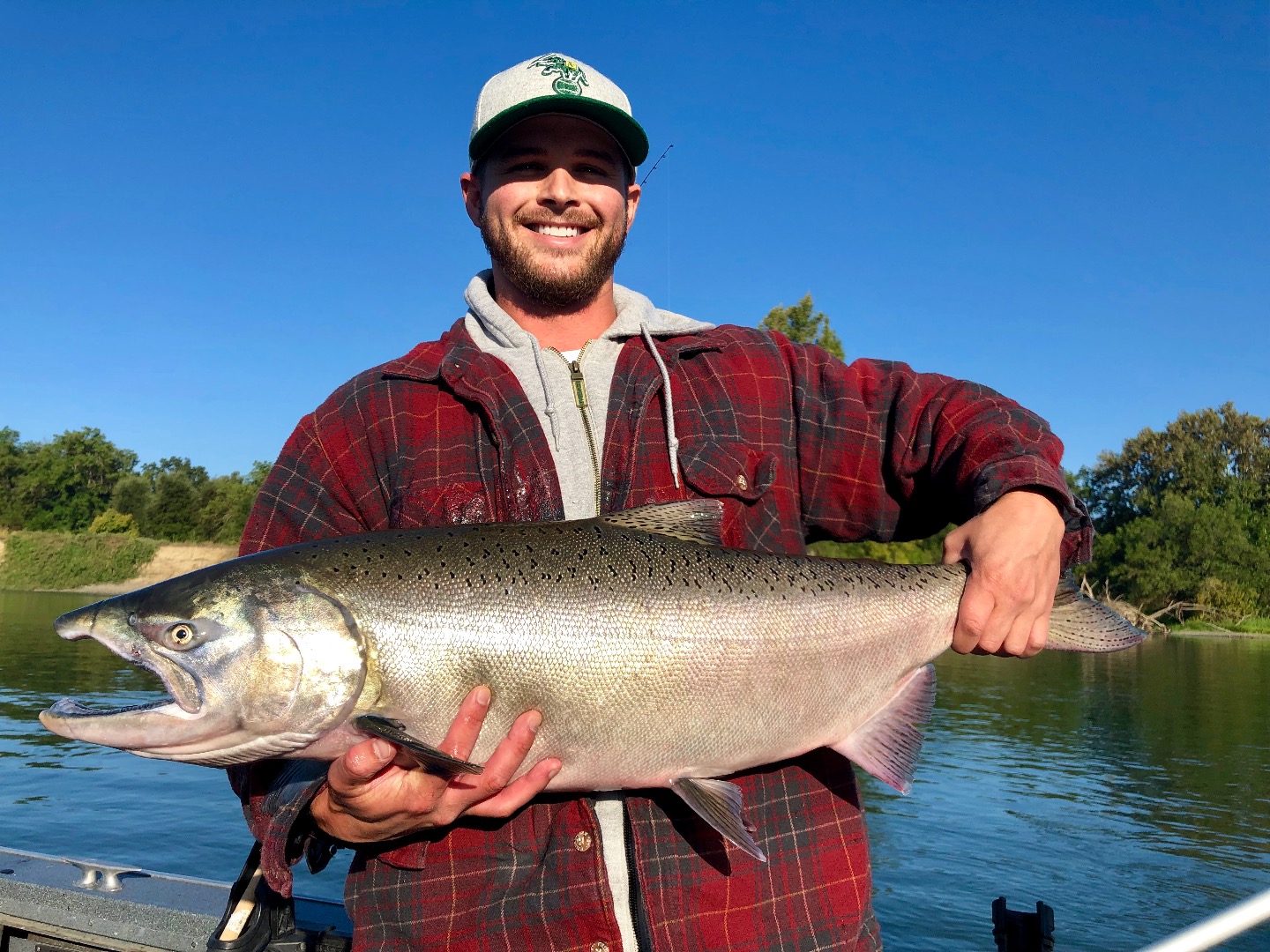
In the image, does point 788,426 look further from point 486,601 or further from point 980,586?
point 486,601

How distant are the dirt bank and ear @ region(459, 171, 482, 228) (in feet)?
218

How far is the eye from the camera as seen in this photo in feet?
8.59

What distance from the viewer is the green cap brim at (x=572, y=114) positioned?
328 cm

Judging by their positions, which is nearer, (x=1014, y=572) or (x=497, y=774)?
(x=497, y=774)

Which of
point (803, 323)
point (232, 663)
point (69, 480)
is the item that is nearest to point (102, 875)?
point (232, 663)

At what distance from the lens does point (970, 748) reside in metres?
18.9

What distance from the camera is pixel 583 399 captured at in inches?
127

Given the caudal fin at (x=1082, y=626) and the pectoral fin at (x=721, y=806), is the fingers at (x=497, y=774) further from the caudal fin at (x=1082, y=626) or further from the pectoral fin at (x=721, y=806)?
the caudal fin at (x=1082, y=626)

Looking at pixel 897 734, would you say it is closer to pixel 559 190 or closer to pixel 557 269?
pixel 557 269

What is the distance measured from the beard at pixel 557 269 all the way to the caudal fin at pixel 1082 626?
76.4 inches

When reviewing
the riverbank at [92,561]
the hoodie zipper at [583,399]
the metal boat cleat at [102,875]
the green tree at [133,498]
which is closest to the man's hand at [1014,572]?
the hoodie zipper at [583,399]

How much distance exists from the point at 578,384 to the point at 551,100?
1.00 meters

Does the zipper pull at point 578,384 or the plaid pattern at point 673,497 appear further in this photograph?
the zipper pull at point 578,384

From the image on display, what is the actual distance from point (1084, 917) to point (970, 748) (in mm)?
8514
